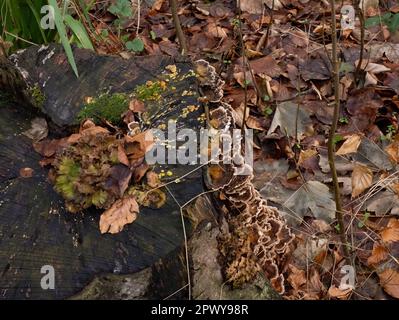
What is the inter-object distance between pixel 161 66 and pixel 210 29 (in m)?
1.48

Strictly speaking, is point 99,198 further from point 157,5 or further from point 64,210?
point 157,5

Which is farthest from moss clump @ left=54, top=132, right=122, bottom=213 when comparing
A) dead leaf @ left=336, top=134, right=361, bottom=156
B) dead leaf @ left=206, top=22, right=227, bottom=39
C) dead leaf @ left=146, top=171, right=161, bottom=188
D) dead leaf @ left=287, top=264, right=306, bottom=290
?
dead leaf @ left=206, top=22, right=227, bottom=39

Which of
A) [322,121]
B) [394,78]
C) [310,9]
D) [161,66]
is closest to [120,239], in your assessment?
[161,66]

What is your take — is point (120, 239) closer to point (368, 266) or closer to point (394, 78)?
point (368, 266)

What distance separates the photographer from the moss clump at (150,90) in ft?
7.09

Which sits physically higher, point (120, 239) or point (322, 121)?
point (120, 239)

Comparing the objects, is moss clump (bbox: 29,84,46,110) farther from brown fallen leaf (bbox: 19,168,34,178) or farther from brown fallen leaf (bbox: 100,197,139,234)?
brown fallen leaf (bbox: 100,197,139,234)

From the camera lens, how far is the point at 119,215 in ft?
5.75

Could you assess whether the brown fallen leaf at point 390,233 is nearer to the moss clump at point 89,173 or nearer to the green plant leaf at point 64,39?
the moss clump at point 89,173

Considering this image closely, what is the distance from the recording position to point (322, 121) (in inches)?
117

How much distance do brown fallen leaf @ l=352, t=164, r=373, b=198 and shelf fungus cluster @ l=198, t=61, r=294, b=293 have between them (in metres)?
0.51

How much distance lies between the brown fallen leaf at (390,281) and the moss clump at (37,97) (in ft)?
5.93

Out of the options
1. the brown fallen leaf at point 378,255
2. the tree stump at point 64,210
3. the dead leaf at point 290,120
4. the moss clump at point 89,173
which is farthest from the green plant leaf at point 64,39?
the brown fallen leaf at point 378,255

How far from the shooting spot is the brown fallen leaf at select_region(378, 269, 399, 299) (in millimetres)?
2270
